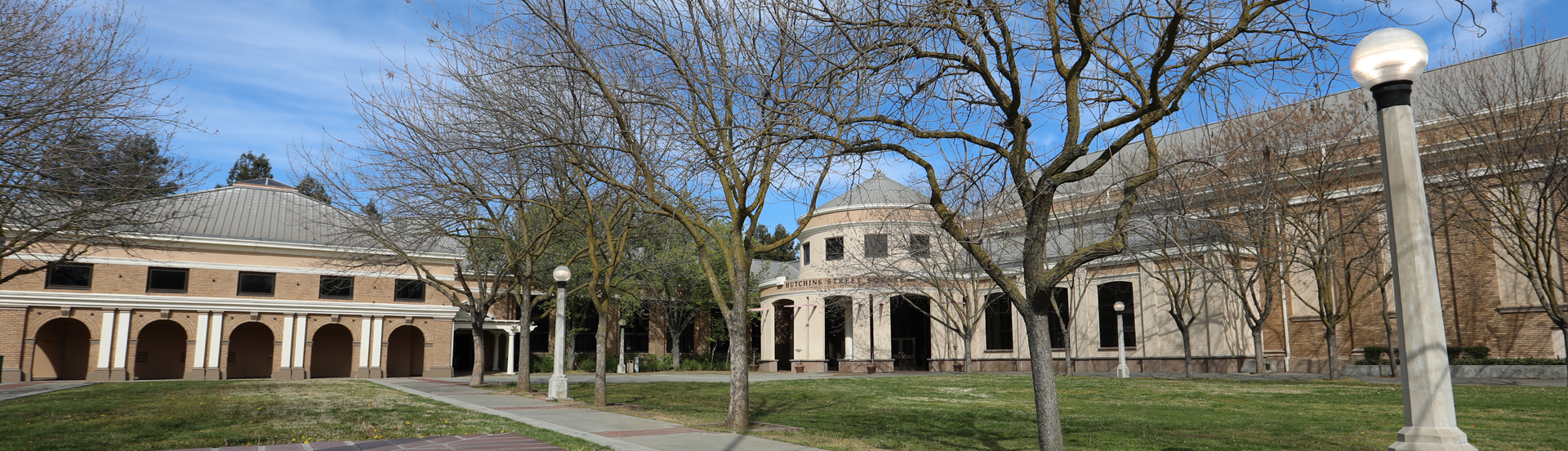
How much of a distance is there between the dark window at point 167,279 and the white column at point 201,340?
4.53 ft

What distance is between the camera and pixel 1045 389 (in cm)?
751

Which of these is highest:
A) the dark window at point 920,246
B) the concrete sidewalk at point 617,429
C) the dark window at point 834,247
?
the dark window at point 834,247

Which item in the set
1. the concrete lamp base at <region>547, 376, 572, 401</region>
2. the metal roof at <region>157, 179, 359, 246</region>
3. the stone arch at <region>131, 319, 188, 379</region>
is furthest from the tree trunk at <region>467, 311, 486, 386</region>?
the stone arch at <region>131, 319, 188, 379</region>

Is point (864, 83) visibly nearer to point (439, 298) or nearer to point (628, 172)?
point (628, 172)

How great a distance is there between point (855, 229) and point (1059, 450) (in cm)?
3328

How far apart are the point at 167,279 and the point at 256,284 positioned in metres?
3.26

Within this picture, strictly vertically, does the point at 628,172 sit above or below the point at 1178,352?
above

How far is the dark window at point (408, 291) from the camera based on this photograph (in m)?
40.9

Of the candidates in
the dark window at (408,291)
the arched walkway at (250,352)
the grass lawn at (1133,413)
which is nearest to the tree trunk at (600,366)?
the grass lawn at (1133,413)

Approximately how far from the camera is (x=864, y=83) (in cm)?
893

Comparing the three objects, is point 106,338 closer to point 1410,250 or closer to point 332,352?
point 332,352

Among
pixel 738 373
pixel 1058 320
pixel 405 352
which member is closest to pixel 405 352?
pixel 405 352

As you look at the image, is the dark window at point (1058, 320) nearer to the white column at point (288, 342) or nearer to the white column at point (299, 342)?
the white column at point (299, 342)

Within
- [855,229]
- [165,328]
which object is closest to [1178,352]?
[855,229]
